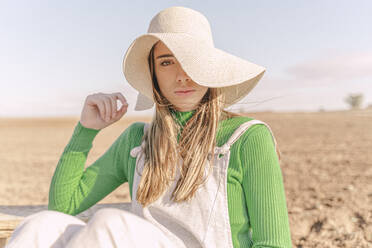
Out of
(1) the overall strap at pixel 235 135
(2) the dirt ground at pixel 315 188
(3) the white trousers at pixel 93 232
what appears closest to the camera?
(3) the white trousers at pixel 93 232

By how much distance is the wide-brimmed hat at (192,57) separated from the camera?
163 cm

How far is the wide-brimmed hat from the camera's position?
1.63 meters

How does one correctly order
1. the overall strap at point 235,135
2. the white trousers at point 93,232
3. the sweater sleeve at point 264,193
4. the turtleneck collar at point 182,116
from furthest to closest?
the turtleneck collar at point 182,116 → the overall strap at point 235,135 → the sweater sleeve at point 264,193 → the white trousers at point 93,232

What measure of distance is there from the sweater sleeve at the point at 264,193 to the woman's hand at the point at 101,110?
28.1 inches

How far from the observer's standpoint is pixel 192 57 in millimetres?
1631

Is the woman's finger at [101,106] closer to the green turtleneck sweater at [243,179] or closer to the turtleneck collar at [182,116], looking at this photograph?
the green turtleneck sweater at [243,179]

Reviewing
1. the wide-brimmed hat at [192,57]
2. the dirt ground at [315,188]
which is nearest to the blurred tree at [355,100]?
the dirt ground at [315,188]

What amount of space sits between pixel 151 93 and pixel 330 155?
22.4 ft

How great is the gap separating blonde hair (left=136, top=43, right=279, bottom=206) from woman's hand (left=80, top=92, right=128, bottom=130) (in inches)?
8.5

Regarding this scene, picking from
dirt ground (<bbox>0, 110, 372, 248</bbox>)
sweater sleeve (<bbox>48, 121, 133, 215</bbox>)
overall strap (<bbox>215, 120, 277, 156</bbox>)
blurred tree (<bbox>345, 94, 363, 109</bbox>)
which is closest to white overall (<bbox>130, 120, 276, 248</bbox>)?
overall strap (<bbox>215, 120, 277, 156</bbox>)

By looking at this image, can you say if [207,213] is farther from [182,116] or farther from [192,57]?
[192,57]

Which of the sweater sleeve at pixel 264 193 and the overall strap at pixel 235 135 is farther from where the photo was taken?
the overall strap at pixel 235 135

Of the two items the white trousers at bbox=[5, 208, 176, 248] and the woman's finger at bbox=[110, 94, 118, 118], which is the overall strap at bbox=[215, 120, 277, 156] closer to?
the white trousers at bbox=[5, 208, 176, 248]

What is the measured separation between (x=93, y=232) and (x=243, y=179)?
681 millimetres
